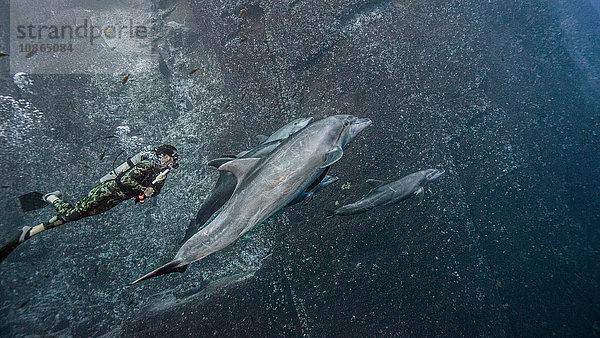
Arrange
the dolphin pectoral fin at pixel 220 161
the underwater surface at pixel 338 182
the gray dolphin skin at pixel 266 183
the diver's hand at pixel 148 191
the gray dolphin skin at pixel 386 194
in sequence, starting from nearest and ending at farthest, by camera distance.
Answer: the gray dolphin skin at pixel 266 183
the dolphin pectoral fin at pixel 220 161
the gray dolphin skin at pixel 386 194
the diver's hand at pixel 148 191
the underwater surface at pixel 338 182

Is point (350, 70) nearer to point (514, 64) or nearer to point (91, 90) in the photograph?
point (514, 64)

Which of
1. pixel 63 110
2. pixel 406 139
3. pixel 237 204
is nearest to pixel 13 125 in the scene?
pixel 63 110

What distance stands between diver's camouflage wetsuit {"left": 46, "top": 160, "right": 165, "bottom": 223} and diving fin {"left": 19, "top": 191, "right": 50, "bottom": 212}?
21.5 inches

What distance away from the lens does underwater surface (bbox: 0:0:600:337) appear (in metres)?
3.48

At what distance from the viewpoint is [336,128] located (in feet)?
8.75

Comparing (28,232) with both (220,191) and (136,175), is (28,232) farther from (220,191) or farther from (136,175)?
(220,191)

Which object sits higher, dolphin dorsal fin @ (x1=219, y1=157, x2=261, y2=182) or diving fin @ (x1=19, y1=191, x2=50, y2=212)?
dolphin dorsal fin @ (x1=219, y1=157, x2=261, y2=182)

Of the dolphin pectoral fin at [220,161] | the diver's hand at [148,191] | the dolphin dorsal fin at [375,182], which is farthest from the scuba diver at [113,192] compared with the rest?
the dolphin dorsal fin at [375,182]

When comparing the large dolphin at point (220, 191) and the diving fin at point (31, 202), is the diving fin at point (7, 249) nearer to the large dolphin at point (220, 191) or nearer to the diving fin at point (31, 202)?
the diving fin at point (31, 202)

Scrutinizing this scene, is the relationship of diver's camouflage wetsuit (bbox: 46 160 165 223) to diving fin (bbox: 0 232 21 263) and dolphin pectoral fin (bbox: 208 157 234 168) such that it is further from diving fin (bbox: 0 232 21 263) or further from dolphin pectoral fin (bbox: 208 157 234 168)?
dolphin pectoral fin (bbox: 208 157 234 168)

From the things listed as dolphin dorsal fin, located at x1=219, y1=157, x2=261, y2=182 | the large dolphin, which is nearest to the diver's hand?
the large dolphin

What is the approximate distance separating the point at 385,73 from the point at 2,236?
20.3 ft

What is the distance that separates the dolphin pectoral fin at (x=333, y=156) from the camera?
240 cm

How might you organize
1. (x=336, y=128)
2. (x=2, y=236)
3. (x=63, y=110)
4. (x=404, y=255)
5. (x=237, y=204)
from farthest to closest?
(x=63, y=110)
(x=2, y=236)
(x=404, y=255)
(x=336, y=128)
(x=237, y=204)
